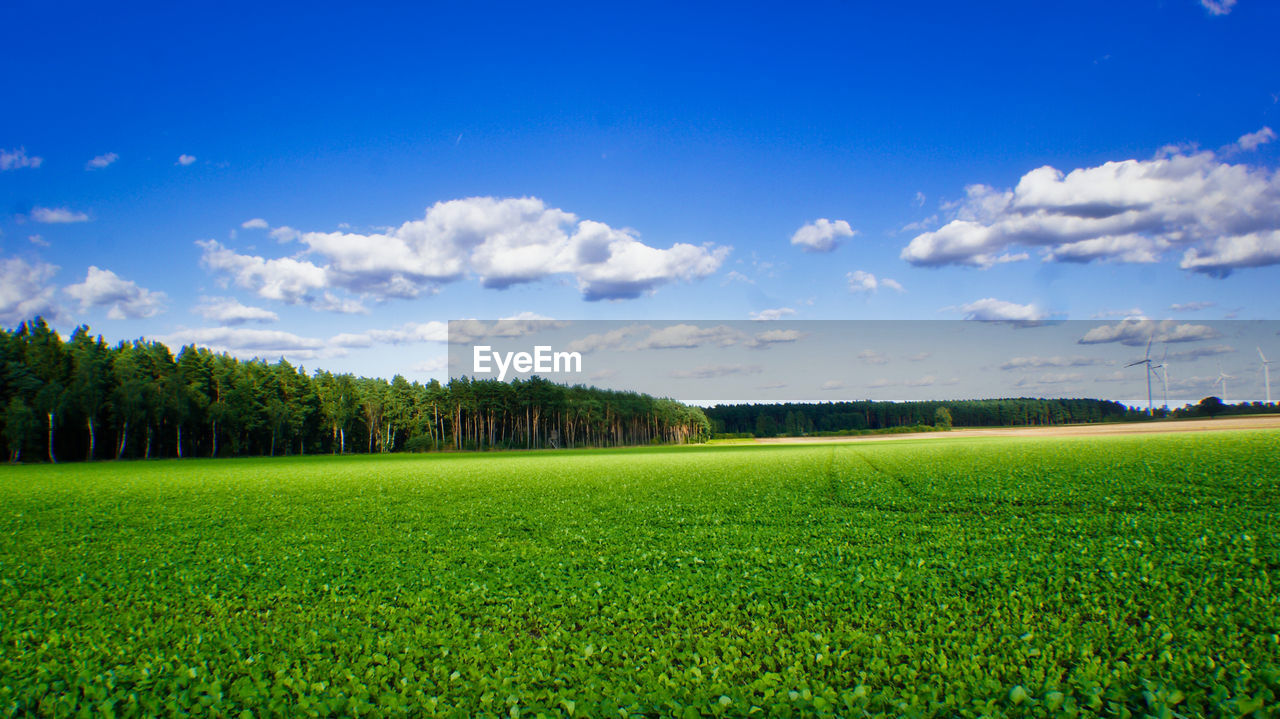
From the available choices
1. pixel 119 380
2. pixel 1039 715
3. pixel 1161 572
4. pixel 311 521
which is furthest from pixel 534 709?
pixel 119 380

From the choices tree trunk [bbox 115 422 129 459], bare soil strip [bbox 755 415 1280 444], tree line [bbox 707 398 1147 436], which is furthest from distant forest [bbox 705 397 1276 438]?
tree trunk [bbox 115 422 129 459]

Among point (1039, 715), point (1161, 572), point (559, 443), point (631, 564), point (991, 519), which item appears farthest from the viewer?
point (559, 443)

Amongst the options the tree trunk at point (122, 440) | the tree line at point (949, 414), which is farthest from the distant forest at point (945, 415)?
the tree trunk at point (122, 440)

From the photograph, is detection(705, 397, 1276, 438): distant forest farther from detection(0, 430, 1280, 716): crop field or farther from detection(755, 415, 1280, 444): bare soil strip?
detection(0, 430, 1280, 716): crop field

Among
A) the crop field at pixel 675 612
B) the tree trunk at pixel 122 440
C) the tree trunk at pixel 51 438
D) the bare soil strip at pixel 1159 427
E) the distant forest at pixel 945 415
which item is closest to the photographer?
the crop field at pixel 675 612

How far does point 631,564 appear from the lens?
12.2 meters

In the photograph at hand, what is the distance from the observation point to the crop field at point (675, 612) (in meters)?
6.65

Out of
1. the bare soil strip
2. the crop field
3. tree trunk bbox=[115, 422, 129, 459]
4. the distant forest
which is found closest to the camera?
the crop field

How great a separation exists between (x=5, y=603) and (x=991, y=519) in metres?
20.2

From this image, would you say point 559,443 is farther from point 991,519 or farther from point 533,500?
point 991,519

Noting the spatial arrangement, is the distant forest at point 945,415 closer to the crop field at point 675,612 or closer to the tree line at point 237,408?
the tree line at point 237,408

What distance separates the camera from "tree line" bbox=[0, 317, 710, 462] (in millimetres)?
71375

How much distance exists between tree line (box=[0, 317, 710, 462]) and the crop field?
70.1m

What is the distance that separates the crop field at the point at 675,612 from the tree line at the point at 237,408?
70060 mm
